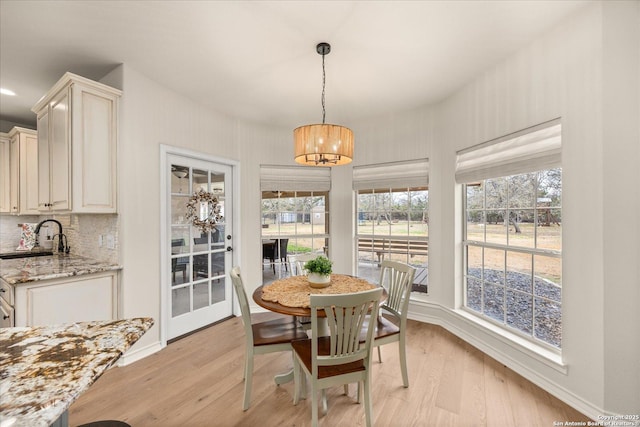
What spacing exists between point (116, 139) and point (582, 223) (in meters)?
3.67

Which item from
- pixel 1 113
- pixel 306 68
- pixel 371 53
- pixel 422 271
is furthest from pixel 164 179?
pixel 422 271

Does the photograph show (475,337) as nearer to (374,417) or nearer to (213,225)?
(374,417)

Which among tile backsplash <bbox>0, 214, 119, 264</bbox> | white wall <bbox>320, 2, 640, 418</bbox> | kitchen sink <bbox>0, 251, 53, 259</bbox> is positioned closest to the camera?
white wall <bbox>320, 2, 640, 418</bbox>

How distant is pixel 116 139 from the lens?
99.7 inches

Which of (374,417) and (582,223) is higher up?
(582,223)

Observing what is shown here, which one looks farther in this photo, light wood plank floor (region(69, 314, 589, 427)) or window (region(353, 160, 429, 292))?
window (region(353, 160, 429, 292))

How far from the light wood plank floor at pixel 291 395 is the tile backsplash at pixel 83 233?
110 cm

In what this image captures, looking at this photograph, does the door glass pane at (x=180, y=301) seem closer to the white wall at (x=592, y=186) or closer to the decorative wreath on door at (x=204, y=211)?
the decorative wreath on door at (x=204, y=211)

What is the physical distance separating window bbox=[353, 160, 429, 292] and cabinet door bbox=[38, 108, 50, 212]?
3.28m

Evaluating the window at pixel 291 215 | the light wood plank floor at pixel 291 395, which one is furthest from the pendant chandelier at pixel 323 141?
the light wood plank floor at pixel 291 395

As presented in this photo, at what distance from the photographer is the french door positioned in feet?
9.93

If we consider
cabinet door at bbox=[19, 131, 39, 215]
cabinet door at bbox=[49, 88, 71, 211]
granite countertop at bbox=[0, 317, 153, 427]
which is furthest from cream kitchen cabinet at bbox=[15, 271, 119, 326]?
cabinet door at bbox=[19, 131, 39, 215]

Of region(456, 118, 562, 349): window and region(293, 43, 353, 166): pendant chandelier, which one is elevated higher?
region(293, 43, 353, 166): pendant chandelier

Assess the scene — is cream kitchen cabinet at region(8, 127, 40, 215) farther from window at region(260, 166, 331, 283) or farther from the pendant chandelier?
the pendant chandelier
